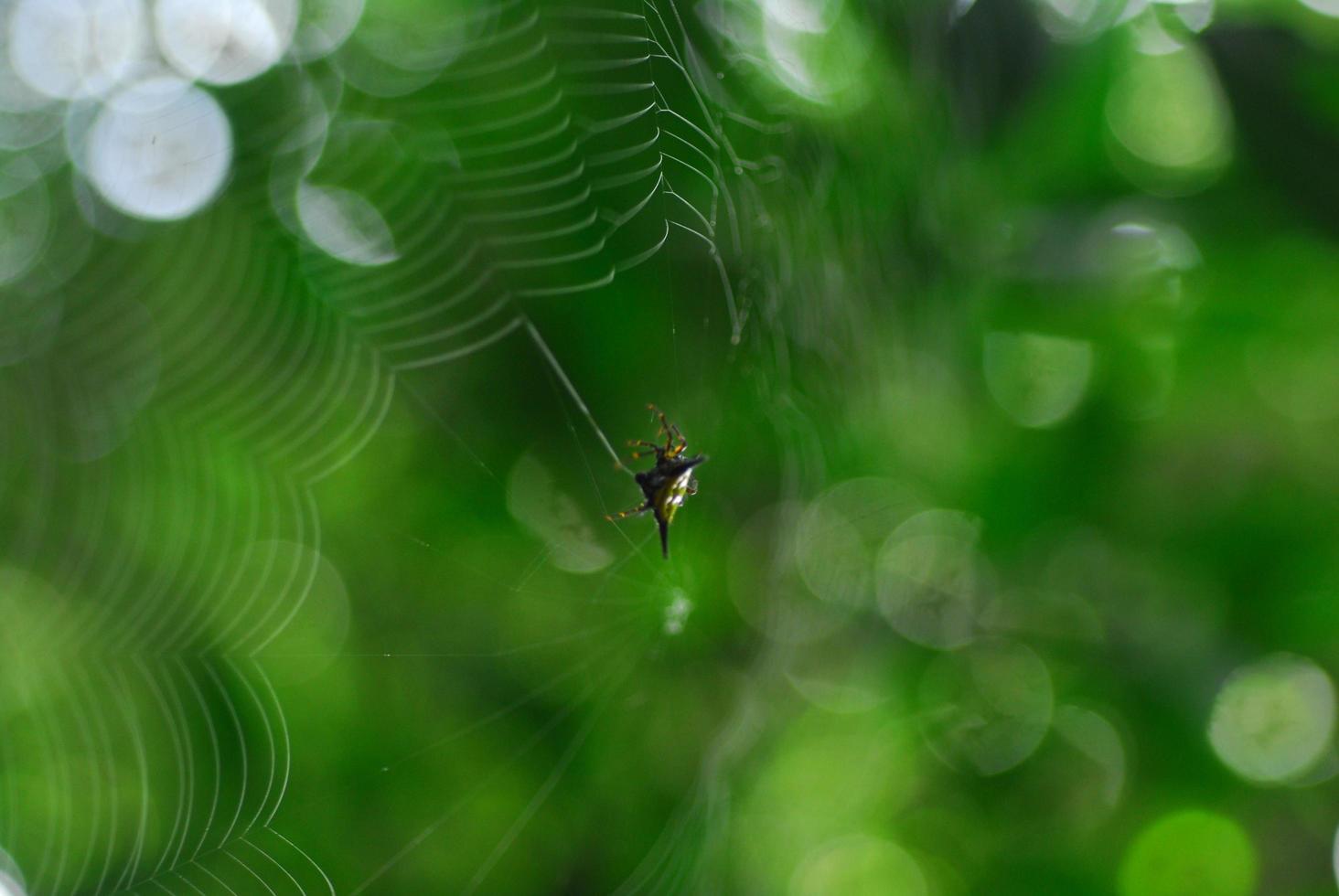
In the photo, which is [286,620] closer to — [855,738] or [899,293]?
[855,738]

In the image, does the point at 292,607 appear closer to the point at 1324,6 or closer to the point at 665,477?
the point at 665,477

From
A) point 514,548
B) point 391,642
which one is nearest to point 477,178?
point 514,548

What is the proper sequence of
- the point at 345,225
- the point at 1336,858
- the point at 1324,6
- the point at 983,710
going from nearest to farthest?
the point at 1324,6
the point at 1336,858
the point at 983,710
the point at 345,225

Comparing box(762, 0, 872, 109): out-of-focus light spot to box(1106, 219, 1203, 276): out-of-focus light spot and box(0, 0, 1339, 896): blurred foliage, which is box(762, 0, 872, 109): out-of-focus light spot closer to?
box(0, 0, 1339, 896): blurred foliage

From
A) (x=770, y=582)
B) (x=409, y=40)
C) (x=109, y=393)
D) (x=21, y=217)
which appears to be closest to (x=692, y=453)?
(x=770, y=582)

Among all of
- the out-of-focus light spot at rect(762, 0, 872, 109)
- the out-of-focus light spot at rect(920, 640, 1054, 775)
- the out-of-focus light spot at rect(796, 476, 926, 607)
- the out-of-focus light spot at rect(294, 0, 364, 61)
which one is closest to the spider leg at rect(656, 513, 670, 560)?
the out-of-focus light spot at rect(796, 476, 926, 607)

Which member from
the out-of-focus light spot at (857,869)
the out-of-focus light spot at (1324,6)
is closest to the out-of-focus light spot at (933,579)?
the out-of-focus light spot at (857,869)
